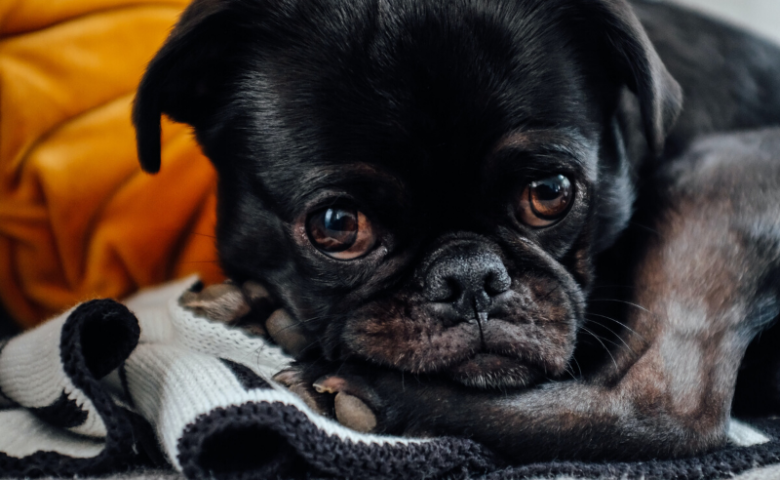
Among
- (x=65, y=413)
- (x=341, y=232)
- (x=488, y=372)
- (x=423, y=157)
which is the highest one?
(x=423, y=157)

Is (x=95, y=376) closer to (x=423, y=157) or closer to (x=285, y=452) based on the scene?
(x=285, y=452)

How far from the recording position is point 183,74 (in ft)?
5.76

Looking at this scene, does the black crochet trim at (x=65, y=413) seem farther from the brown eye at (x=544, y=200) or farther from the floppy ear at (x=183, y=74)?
the brown eye at (x=544, y=200)

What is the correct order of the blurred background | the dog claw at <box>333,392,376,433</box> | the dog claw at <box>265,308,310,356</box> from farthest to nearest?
1. the blurred background
2. the dog claw at <box>265,308,310,356</box>
3. the dog claw at <box>333,392,376,433</box>

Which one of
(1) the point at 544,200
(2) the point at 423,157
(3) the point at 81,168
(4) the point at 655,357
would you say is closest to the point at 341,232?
(2) the point at 423,157

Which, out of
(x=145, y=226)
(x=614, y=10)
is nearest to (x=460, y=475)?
(x=614, y=10)

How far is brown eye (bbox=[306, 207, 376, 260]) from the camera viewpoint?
1564 millimetres

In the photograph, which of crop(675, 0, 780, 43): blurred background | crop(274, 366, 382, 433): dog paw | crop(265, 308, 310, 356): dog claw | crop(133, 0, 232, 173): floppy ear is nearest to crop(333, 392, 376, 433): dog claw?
crop(274, 366, 382, 433): dog paw

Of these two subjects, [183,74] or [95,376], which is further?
[183,74]

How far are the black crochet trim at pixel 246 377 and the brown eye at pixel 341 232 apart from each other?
0.34 meters

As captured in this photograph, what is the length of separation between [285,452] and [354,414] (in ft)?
0.66

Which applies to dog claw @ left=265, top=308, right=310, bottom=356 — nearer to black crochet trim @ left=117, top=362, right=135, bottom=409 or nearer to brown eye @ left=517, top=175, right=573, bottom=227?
black crochet trim @ left=117, top=362, right=135, bottom=409

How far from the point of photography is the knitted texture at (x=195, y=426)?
1250 millimetres

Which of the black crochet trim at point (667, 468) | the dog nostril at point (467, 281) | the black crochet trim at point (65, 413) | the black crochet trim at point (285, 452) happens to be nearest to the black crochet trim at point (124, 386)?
the black crochet trim at point (65, 413)
